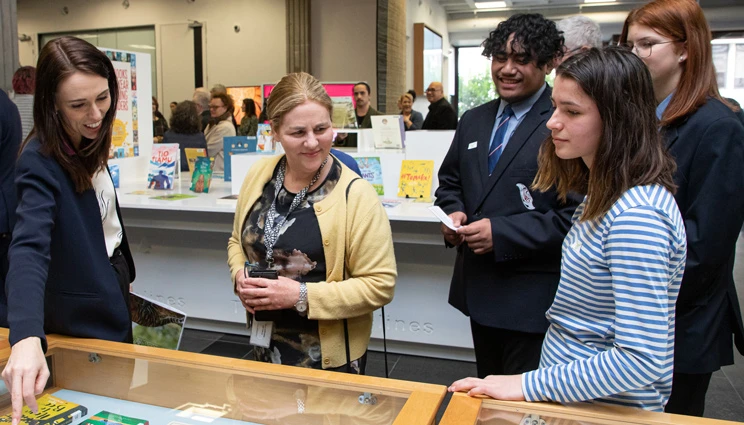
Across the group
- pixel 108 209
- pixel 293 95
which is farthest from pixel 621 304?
pixel 108 209

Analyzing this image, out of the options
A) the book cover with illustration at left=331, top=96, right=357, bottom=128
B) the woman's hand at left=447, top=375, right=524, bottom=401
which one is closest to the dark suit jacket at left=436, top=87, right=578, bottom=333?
the woman's hand at left=447, top=375, right=524, bottom=401

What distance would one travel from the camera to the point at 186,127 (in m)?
5.54

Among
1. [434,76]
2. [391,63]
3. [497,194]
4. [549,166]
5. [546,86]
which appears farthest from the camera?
[434,76]

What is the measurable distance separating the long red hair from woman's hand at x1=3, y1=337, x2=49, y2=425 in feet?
4.89

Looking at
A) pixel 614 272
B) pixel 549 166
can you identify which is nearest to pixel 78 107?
pixel 549 166

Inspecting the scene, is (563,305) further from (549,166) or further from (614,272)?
(549,166)

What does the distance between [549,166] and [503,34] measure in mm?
701

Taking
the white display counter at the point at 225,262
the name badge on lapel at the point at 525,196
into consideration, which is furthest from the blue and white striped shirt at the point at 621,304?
the white display counter at the point at 225,262

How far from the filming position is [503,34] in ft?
6.37

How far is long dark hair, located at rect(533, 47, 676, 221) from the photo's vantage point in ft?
3.70

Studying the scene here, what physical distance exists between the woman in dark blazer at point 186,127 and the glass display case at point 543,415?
4.71 meters

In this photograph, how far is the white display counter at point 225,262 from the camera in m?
3.65

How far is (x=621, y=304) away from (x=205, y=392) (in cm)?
84

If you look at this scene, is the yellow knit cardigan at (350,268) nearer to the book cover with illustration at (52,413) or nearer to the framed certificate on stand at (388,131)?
the book cover with illustration at (52,413)
